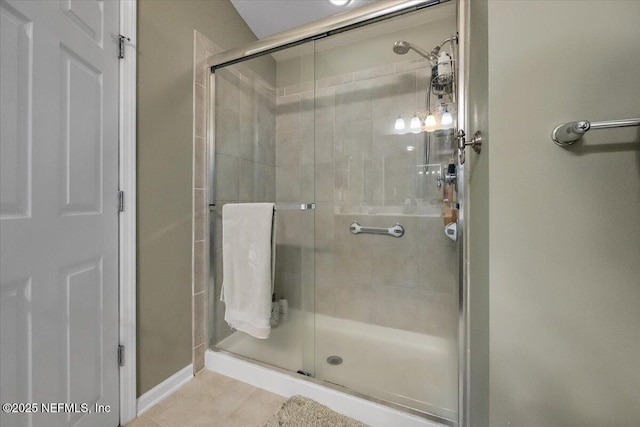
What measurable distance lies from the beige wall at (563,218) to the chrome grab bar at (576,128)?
2 centimetres

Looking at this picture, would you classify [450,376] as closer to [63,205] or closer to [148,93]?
[63,205]

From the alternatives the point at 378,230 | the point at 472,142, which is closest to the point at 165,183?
the point at 378,230

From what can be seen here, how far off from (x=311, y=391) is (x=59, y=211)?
132cm

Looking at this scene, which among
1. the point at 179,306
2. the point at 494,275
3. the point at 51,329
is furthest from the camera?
the point at 179,306

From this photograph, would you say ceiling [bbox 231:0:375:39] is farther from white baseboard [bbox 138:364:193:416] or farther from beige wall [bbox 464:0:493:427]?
white baseboard [bbox 138:364:193:416]

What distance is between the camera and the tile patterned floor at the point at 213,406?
3.83 ft

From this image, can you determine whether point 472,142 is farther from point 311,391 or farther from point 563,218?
point 311,391

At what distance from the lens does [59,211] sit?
2.91 feet

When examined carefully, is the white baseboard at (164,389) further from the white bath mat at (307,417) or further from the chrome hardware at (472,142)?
the chrome hardware at (472,142)

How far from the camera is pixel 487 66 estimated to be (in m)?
0.76

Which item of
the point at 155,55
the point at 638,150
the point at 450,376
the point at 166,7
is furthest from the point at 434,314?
the point at 166,7

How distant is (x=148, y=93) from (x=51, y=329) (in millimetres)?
1052

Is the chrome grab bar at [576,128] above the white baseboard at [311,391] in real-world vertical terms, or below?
above

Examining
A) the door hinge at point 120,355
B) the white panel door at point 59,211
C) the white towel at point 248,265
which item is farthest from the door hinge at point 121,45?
the door hinge at point 120,355
